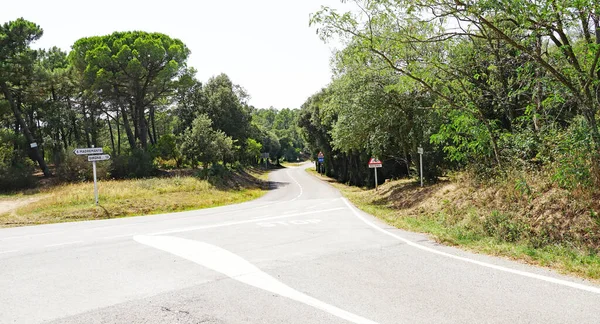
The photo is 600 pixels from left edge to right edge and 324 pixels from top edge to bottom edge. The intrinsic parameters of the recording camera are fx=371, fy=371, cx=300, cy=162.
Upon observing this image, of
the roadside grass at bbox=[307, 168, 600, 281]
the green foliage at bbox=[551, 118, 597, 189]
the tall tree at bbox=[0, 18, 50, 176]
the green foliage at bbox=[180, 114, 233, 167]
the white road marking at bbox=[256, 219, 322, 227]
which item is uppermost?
the tall tree at bbox=[0, 18, 50, 176]

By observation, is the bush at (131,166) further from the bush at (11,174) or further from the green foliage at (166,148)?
the bush at (11,174)

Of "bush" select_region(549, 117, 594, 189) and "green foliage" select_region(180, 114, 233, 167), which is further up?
"green foliage" select_region(180, 114, 233, 167)

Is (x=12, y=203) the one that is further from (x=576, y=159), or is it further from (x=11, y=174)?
(x=576, y=159)

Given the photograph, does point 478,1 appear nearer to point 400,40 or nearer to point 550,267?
point 400,40

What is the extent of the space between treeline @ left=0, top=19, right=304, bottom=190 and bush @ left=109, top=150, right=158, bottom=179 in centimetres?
8

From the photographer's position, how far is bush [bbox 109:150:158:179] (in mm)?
32375

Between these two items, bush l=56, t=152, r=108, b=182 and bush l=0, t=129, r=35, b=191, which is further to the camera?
bush l=56, t=152, r=108, b=182

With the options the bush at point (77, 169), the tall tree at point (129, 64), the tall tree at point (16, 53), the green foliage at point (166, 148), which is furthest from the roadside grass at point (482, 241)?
the green foliage at point (166, 148)

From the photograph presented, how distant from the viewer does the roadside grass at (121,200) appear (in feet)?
54.1

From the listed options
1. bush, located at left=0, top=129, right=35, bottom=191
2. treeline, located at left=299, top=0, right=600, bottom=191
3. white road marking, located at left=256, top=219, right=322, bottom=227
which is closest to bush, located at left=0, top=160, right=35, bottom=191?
bush, located at left=0, top=129, right=35, bottom=191

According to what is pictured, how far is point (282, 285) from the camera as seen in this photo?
184 inches

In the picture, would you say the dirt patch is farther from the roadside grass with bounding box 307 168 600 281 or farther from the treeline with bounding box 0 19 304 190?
the roadside grass with bounding box 307 168 600 281

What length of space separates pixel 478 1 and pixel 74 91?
45.7 meters

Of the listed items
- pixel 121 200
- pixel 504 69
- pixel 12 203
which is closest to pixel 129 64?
pixel 12 203
